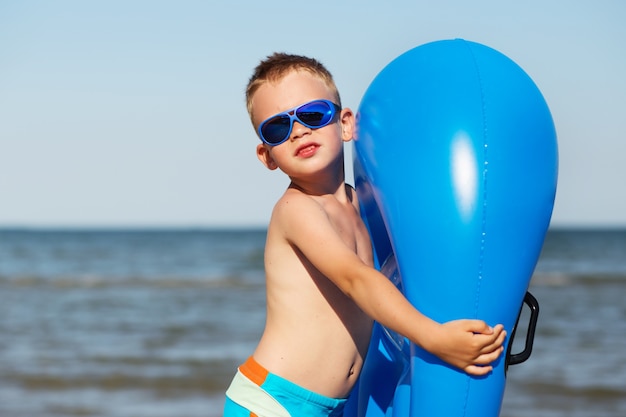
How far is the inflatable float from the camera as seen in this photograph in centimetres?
173

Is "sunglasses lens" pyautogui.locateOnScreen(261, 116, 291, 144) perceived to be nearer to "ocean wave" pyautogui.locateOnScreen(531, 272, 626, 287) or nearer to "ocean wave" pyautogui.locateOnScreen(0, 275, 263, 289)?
"ocean wave" pyautogui.locateOnScreen(0, 275, 263, 289)

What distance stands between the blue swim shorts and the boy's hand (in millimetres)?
357

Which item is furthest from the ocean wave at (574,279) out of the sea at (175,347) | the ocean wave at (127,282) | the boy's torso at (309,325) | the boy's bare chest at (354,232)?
the boy's torso at (309,325)

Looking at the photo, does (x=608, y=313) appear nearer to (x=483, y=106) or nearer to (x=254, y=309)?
(x=254, y=309)

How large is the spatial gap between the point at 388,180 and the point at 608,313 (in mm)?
8030

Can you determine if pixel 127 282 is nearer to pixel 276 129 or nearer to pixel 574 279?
pixel 574 279

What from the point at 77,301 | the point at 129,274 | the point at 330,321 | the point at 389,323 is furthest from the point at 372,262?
the point at 129,274

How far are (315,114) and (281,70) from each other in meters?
0.13

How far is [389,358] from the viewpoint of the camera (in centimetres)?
217

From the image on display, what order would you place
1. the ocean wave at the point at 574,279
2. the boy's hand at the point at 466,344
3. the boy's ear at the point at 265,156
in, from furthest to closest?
the ocean wave at the point at 574,279 < the boy's ear at the point at 265,156 < the boy's hand at the point at 466,344

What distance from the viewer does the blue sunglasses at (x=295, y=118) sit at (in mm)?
1919

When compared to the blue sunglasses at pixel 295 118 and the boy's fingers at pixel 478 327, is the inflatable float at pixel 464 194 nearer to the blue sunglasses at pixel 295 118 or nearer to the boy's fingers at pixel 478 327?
the boy's fingers at pixel 478 327

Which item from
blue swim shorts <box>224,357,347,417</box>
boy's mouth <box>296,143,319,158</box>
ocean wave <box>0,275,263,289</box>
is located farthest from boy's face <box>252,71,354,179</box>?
ocean wave <box>0,275,263,289</box>

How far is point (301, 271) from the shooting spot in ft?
6.42
